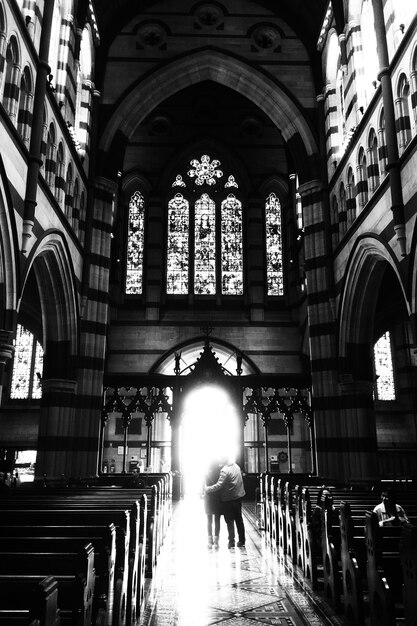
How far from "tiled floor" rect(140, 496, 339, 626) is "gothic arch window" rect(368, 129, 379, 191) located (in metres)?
7.62

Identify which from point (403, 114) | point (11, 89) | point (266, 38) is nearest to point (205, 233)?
point (266, 38)

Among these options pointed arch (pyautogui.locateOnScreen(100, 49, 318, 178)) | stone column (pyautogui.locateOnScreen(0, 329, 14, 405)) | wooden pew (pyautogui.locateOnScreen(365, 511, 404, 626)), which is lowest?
wooden pew (pyautogui.locateOnScreen(365, 511, 404, 626))

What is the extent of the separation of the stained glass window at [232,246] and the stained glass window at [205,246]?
→ 0.42 m

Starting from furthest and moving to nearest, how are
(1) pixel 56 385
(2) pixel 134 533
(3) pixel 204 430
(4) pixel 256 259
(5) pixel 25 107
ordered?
(4) pixel 256 259, (3) pixel 204 430, (1) pixel 56 385, (5) pixel 25 107, (2) pixel 134 533

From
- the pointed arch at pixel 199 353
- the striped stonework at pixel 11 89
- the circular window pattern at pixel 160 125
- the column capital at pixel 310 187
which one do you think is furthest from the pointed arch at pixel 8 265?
the circular window pattern at pixel 160 125

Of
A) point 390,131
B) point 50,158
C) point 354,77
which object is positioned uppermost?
point 354,77

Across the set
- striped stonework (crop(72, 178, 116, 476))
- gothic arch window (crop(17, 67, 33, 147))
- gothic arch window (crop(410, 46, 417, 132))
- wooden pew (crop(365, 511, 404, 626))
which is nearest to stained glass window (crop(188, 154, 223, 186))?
striped stonework (crop(72, 178, 116, 476))

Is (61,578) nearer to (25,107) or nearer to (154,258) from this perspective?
(25,107)

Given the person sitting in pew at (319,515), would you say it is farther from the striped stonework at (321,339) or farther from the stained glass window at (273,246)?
the stained glass window at (273,246)

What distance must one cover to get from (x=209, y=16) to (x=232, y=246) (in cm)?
866

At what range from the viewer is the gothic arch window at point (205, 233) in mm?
22375

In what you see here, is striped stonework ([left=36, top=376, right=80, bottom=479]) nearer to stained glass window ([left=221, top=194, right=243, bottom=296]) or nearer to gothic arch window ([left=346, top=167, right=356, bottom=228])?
gothic arch window ([left=346, top=167, right=356, bottom=228])

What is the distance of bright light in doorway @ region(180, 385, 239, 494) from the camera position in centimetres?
1642

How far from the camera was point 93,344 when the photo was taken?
46.7 ft
